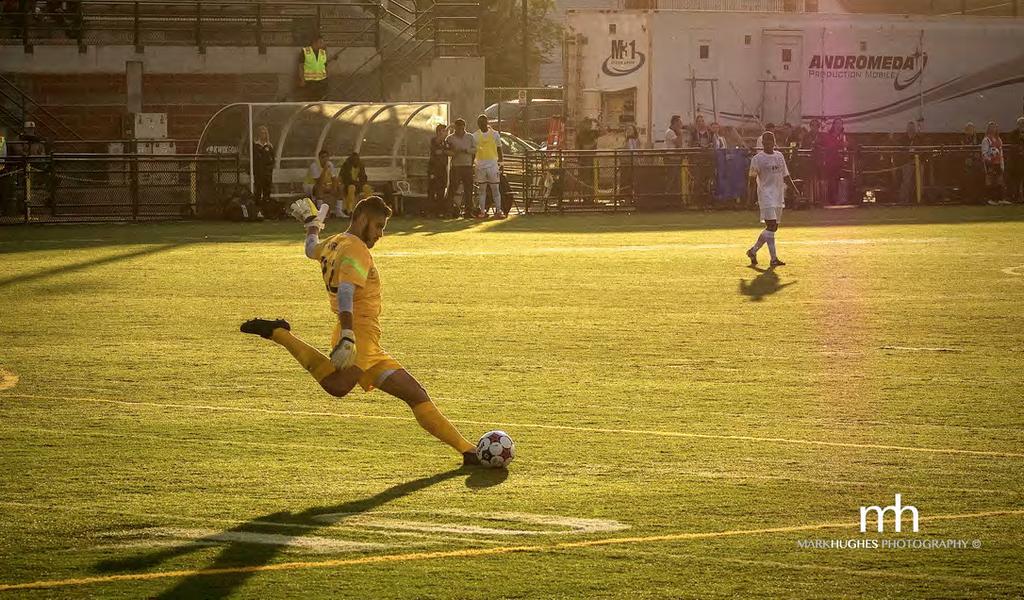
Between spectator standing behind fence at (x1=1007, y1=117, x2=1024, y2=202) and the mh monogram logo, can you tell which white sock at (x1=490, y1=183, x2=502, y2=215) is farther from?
the mh monogram logo

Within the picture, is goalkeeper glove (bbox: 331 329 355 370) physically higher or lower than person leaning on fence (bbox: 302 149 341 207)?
lower

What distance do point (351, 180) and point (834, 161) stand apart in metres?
12.4

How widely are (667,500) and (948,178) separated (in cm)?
3117

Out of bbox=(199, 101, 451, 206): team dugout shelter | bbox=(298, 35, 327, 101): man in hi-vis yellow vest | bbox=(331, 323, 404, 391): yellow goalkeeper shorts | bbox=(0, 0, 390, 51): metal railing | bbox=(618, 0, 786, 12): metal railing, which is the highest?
bbox=(618, 0, 786, 12): metal railing

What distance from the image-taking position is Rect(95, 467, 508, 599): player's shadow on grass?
23.5 feet

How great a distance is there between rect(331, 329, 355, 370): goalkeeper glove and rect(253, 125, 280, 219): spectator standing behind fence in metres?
23.9

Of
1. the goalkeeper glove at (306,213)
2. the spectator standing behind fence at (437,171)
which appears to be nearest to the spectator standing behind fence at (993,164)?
the spectator standing behind fence at (437,171)

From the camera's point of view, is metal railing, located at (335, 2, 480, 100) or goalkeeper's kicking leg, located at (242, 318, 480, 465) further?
metal railing, located at (335, 2, 480, 100)

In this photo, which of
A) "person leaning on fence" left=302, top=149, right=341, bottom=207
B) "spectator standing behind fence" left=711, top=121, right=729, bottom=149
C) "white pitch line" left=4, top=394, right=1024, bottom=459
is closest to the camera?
"white pitch line" left=4, top=394, right=1024, bottom=459

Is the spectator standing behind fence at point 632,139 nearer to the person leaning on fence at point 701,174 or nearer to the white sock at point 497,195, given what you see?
the person leaning on fence at point 701,174

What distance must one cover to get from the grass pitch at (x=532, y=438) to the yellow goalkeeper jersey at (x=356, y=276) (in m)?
0.97

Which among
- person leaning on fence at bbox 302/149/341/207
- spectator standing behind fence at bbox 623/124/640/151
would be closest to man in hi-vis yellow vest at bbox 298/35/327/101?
person leaning on fence at bbox 302/149/341/207

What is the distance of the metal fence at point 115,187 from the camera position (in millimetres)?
31625

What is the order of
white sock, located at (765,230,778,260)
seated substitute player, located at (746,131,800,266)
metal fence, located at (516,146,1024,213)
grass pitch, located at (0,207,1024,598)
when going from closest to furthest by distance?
grass pitch, located at (0,207,1024,598)
white sock, located at (765,230,778,260)
seated substitute player, located at (746,131,800,266)
metal fence, located at (516,146,1024,213)
